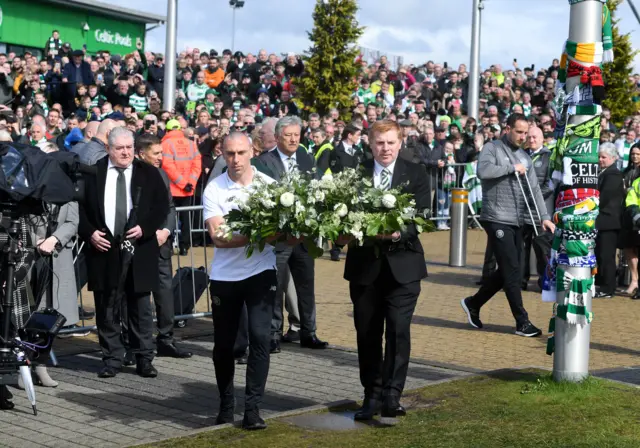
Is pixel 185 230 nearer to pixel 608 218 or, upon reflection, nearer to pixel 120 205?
pixel 120 205

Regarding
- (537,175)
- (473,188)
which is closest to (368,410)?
(537,175)

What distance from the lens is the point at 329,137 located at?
20.9 m

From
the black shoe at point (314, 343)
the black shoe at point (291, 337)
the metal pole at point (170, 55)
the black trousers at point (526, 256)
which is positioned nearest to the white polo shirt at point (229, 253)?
the black shoe at point (314, 343)

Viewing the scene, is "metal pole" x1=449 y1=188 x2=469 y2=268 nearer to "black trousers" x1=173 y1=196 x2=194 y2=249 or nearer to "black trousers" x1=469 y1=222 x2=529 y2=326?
"black trousers" x1=173 y1=196 x2=194 y2=249

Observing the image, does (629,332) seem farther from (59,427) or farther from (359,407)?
(59,427)

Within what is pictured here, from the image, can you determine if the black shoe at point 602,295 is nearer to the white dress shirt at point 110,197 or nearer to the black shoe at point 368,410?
the white dress shirt at point 110,197

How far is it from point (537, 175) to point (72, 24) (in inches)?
934

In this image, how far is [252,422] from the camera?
23.8 feet

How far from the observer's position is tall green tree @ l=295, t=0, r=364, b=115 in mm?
28141

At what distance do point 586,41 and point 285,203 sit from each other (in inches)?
111

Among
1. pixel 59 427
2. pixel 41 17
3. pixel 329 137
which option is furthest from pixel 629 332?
pixel 41 17

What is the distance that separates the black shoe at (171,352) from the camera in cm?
1027

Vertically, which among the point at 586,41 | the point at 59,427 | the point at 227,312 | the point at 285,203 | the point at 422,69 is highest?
the point at 422,69

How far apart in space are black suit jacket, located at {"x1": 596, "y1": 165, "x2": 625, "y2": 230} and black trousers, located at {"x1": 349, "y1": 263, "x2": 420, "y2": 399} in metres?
7.89
